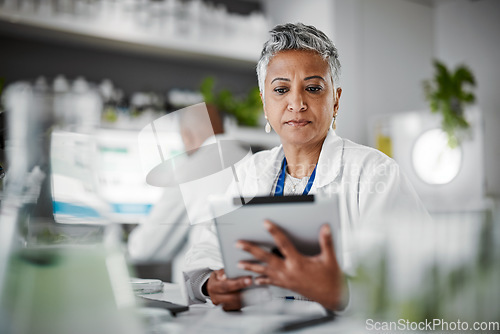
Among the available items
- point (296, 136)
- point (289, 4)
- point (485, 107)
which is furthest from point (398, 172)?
point (485, 107)

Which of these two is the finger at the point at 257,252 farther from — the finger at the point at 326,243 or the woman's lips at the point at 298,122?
the woman's lips at the point at 298,122

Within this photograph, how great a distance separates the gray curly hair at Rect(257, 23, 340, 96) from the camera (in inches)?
24.3

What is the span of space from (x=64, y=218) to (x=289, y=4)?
1.62ft

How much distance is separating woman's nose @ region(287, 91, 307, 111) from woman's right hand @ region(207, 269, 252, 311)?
0.21 meters

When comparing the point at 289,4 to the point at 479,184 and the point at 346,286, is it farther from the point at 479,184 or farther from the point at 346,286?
the point at 479,184

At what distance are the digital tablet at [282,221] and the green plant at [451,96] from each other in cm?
156

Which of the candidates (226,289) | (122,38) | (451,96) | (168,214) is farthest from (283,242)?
(451,96)

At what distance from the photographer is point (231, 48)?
2043 mm

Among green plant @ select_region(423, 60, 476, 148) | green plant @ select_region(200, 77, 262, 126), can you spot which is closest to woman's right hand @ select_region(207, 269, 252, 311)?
green plant @ select_region(200, 77, 262, 126)

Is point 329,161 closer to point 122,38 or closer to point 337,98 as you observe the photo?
point 337,98

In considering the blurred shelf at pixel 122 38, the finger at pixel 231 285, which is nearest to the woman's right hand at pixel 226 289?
the finger at pixel 231 285

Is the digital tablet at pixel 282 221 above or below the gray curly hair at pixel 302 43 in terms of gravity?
below

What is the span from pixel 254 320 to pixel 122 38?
1864 millimetres

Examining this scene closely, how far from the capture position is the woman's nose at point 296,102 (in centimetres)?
60
